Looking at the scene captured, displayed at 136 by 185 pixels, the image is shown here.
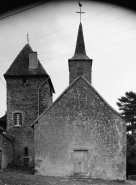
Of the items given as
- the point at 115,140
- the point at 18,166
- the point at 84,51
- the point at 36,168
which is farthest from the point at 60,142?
the point at 84,51

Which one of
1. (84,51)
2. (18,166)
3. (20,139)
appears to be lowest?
(18,166)

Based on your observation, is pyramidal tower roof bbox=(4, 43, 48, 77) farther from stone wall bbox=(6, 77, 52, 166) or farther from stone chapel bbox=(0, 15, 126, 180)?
stone chapel bbox=(0, 15, 126, 180)

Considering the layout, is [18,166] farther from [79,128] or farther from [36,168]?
[79,128]

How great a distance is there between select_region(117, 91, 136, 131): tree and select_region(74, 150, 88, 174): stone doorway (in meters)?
27.7

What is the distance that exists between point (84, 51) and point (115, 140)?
35.0 ft

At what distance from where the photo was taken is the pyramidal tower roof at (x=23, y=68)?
96.1ft

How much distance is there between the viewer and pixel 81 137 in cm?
2066

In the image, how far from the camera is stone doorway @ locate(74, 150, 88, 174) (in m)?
20.2

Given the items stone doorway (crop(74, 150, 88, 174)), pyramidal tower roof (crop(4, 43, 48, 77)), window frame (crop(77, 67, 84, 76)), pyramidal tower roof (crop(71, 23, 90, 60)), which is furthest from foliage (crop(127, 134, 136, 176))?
pyramidal tower roof (crop(4, 43, 48, 77))

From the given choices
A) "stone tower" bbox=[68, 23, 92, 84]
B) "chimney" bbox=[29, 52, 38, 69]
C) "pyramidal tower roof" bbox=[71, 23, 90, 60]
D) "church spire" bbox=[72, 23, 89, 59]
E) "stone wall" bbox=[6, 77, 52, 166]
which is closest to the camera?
"stone tower" bbox=[68, 23, 92, 84]

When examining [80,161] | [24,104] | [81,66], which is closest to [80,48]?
[81,66]

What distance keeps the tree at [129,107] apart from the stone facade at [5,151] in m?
25.6

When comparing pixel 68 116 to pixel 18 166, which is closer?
pixel 68 116

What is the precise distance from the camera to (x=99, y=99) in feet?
68.5
